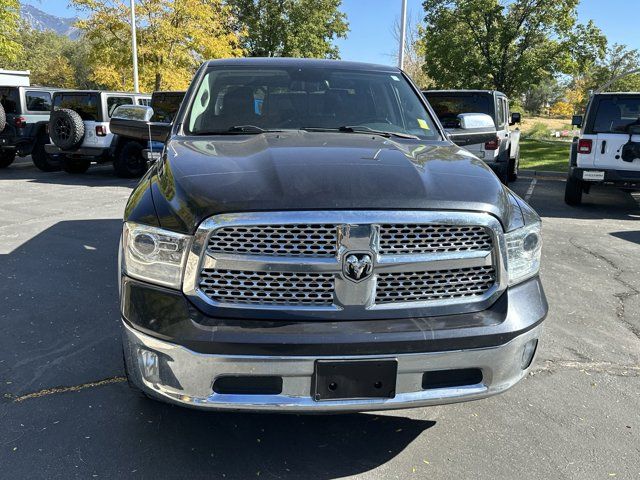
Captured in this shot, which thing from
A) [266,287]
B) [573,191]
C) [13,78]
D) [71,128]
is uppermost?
[13,78]

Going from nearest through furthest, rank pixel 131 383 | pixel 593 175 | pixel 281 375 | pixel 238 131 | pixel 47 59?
pixel 281 375, pixel 131 383, pixel 238 131, pixel 593 175, pixel 47 59

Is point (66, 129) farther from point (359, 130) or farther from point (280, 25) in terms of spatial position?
point (280, 25)

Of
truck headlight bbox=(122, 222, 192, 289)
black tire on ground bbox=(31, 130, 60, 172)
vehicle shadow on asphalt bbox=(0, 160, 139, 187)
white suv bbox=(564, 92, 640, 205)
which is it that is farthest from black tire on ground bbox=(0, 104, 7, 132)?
truck headlight bbox=(122, 222, 192, 289)

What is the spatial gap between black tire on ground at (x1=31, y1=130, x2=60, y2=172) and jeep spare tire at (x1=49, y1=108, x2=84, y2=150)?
184cm

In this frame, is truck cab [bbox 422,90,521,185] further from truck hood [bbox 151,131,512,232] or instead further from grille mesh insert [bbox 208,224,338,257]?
grille mesh insert [bbox 208,224,338,257]

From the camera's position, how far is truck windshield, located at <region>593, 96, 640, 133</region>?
8.70 m

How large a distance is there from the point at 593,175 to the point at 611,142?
1.85 ft

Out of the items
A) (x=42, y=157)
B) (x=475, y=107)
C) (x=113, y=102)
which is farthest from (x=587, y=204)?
(x=42, y=157)

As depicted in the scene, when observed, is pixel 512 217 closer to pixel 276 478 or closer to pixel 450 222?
pixel 450 222

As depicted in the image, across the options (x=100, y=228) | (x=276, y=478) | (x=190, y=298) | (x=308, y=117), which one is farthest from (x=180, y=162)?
(x=100, y=228)

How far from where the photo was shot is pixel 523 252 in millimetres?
2400

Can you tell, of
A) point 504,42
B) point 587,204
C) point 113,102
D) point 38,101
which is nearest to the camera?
point 587,204

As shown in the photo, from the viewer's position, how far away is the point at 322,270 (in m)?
2.11

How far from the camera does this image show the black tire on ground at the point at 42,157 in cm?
1338
